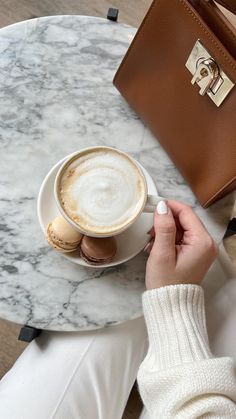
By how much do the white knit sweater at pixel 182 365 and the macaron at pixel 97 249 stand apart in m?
0.08

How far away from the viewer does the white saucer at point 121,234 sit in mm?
688

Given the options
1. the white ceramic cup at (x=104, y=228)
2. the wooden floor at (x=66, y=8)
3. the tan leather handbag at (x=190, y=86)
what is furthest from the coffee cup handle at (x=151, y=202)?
the wooden floor at (x=66, y=8)

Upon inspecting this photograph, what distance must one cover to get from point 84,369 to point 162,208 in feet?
0.86

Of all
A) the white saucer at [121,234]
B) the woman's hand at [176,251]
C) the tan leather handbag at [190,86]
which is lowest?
the white saucer at [121,234]

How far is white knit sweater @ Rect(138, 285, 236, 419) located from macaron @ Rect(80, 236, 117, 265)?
8 centimetres

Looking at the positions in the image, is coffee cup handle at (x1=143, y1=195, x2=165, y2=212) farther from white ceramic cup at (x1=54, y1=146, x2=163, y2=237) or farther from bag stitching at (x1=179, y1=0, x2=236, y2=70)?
bag stitching at (x1=179, y1=0, x2=236, y2=70)

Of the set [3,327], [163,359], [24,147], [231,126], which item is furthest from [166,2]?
[3,327]

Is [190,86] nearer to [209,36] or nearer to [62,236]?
[209,36]

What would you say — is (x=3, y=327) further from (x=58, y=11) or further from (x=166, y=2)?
(x=58, y=11)

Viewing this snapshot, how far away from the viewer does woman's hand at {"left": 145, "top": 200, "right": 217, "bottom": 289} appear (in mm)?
649

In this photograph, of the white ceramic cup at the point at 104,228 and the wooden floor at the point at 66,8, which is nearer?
the white ceramic cup at the point at 104,228

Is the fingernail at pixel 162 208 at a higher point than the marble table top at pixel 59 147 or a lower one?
higher

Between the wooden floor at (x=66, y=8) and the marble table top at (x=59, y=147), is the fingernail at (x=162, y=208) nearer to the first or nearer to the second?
the marble table top at (x=59, y=147)

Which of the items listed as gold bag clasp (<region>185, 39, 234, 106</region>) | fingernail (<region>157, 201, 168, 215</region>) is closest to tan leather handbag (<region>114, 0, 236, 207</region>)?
gold bag clasp (<region>185, 39, 234, 106</region>)
